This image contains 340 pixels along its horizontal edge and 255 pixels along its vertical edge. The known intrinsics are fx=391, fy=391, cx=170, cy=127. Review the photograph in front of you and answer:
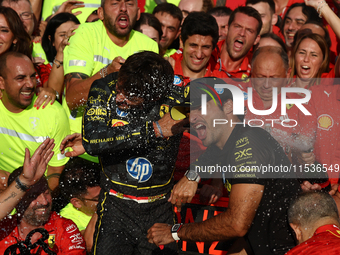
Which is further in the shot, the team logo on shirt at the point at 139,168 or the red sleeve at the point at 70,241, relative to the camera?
the red sleeve at the point at 70,241

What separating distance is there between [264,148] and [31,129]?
2.96 meters

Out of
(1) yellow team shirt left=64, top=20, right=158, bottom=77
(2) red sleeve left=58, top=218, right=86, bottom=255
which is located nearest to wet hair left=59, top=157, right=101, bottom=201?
(2) red sleeve left=58, top=218, right=86, bottom=255

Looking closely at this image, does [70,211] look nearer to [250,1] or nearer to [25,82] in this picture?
[25,82]

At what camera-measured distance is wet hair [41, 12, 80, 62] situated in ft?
20.0

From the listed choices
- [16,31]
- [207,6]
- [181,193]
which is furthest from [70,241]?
[207,6]

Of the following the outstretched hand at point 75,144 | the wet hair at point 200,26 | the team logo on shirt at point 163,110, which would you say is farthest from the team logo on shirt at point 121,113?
the wet hair at point 200,26

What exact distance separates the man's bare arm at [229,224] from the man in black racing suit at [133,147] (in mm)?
152

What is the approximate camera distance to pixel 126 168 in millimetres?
3680

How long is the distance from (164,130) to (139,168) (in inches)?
18.9

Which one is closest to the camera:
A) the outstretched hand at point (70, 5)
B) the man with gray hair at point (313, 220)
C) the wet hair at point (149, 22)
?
the man with gray hair at point (313, 220)

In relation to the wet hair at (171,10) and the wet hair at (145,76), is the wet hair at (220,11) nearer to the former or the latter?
the wet hair at (171,10)

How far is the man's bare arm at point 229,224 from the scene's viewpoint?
11.3 ft

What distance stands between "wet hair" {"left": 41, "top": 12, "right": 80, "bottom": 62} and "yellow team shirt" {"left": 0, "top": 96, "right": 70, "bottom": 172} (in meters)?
1.46

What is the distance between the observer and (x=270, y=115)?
5.09 metres
